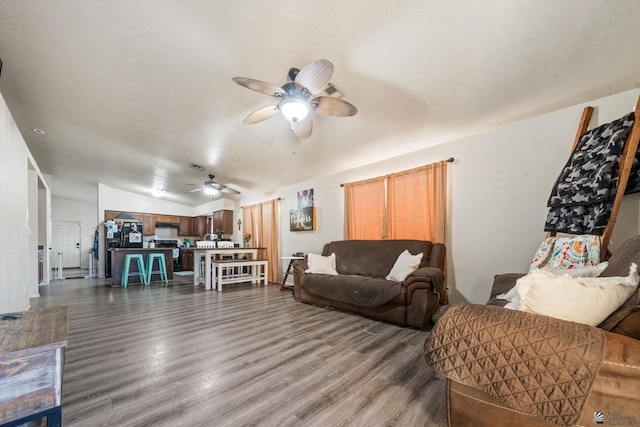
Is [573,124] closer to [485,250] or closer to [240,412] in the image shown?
[485,250]

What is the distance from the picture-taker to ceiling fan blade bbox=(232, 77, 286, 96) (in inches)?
72.4

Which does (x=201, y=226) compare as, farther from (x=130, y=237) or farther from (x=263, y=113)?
(x=263, y=113)

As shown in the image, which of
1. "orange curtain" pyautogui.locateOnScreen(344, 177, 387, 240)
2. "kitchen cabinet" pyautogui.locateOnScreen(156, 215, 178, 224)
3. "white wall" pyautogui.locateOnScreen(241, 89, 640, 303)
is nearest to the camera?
"white wall" pyautogui.locateOnScreen(241, 89, 640, 303)

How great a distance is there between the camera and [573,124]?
8.28ft

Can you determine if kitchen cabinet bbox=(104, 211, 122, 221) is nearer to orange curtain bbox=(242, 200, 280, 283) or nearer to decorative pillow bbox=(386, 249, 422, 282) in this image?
orange curtain bbox=(242, 200, 280, 283)

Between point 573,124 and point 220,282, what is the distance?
5873 mm

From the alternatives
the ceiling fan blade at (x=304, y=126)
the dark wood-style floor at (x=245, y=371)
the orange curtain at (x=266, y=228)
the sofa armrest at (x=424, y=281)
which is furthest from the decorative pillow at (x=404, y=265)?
the orange curtain at (x=266, y=228)

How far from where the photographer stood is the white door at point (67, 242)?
359 inches

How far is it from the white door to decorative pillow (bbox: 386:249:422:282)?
1209cm

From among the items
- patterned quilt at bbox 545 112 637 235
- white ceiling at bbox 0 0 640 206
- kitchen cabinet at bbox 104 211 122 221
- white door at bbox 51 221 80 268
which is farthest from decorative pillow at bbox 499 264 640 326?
white door at bbox 51 221 80 268

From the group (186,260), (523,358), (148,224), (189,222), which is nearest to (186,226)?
(189,222)

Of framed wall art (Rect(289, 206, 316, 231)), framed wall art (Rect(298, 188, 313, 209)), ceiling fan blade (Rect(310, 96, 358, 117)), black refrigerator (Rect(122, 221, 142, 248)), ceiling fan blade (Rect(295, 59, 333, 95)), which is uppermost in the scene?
ceiling fan blade (Rect(295, 59, 333, 95))

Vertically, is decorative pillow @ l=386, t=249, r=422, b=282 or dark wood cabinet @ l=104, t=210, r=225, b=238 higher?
dark wood cabinet @ l=104, t=210, r=225, b=238

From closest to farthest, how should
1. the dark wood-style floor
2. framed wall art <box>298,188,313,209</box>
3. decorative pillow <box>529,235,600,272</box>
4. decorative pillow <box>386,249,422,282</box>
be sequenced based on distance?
1. the dark wood-style floor
2. decorative pillow <box>529,235,600,272</box>
3. decorative pillow <box>386,249,422,282</box>
4. framed wall art <box>298,188,313,209</box>
